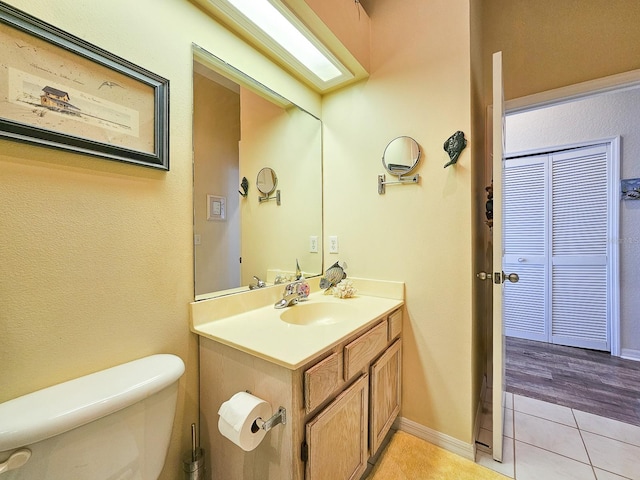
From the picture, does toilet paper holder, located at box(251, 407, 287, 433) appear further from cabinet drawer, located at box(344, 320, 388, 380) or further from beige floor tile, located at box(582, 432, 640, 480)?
beige floor tile, located at box(582, 432, 640, 480)

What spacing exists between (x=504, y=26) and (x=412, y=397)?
2501 millimetres

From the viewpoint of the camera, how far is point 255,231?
5.27 feet

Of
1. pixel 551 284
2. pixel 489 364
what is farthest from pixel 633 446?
pixel 551 284

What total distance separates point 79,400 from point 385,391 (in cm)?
128

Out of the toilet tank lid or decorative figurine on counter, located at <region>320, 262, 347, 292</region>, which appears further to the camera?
decorative figurine on counter, located at <region>320, 262, 347, 292</region>

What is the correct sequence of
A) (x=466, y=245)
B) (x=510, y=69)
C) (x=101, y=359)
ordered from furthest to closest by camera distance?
(x=510, y=69)
(x=466, y=245)
(x=101, y=359)

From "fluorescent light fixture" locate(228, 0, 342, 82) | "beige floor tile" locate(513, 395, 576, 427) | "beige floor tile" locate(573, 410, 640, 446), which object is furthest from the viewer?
"beige floor tile" locate(513, 395, 576, 427)

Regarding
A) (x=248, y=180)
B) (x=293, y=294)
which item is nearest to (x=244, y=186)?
(x=248, y=180)

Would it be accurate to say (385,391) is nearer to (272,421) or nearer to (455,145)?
(272,421)

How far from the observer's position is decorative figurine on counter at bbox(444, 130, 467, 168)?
55.6 inches

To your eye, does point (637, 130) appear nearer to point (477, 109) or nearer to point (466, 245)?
point (477, 109)

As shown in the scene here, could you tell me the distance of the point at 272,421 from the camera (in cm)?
88

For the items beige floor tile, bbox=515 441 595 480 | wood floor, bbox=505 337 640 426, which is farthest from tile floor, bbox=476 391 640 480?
wood floor, bbox=505 337 640 426

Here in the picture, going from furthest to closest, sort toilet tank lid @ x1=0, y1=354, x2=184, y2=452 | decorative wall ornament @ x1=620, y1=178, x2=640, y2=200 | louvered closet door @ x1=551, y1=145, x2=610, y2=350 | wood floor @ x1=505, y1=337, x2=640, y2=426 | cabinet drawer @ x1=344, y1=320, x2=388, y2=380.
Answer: louvered closet door @ x1=551, y1=145, x2=610, y2=350
decorative wall ornament @ x1=620, y1=178, x2=640, y2=200
wood floor @ x1=505, y1=337, x2=640, y2=426
cabinet drawer @ x1=344, y1=320, x2=388, y2=380
toilet tank lid @ x1=0, y1=354, x2=184, y2=452
